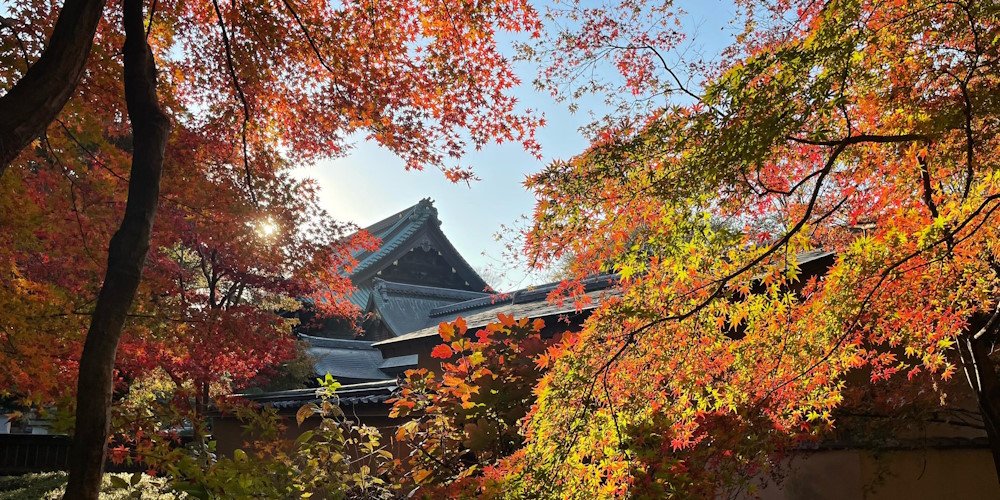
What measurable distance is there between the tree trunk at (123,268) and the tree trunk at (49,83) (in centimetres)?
77

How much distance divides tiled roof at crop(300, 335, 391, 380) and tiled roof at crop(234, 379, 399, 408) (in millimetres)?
4615

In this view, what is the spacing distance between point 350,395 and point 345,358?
31.3ft

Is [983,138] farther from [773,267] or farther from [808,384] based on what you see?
[808,384]

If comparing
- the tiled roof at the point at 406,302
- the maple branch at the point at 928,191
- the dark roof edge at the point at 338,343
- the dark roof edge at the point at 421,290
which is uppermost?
the dark roof edge at the point at 421,290

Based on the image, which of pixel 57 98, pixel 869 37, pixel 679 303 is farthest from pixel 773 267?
pixel 57 98

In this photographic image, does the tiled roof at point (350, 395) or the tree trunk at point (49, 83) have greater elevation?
the tree trunk at point (49, 83)

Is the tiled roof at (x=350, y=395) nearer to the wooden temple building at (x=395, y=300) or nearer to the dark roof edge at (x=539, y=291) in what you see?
the wooden temple building at (x=395, y=300)

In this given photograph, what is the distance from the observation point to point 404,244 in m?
23.8

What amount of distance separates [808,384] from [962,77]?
7.37 feet

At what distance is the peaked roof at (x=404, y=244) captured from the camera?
23.1 m

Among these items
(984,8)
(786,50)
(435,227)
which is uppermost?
(435,227)

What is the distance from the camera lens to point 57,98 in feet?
10.9

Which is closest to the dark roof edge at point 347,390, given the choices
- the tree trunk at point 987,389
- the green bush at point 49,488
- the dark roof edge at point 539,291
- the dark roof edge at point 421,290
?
the green bush at point 49,488

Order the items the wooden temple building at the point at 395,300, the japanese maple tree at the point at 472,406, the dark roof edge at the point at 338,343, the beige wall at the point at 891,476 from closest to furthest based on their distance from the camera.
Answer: the japanese maple tree at the point at 472,406, the beige wall at the point at 891,476, the wooden temple building at the point at 395,300, the dark roof edge at the point at 338,343
